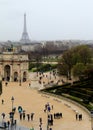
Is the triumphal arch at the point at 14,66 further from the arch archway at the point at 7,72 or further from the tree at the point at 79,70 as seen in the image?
the tree at the point at 79,70

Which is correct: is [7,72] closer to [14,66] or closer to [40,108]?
[14,66]

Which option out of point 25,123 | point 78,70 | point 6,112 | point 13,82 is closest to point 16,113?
point 6,112

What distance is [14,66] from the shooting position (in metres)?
74.9

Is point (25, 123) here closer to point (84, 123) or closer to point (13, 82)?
point (84, 123)

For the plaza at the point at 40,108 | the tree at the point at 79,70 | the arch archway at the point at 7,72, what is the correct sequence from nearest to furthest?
the plaza at the point at 40,108
the tree at the point at 79,70
the arch archway at the point at 7,72

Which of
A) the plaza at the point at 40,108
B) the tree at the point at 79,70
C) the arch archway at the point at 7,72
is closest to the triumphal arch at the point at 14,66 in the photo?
the arch archway at the point at 7,72

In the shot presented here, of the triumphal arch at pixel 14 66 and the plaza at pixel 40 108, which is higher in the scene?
the triumphal arch at pixel 14 66

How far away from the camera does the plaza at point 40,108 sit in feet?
113

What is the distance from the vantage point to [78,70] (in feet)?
217

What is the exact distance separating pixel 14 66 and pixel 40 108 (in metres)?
32.8

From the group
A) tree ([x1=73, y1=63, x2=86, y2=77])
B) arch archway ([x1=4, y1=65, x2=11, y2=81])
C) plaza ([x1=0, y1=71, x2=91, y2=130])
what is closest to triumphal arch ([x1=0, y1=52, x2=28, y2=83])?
arch archway ([x1=4, y1=65, x2=11, y2=81])

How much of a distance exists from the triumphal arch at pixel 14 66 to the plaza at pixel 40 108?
1279cm

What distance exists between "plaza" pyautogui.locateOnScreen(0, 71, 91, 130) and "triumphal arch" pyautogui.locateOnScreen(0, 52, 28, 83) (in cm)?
1279

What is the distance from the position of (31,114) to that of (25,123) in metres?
2.91
